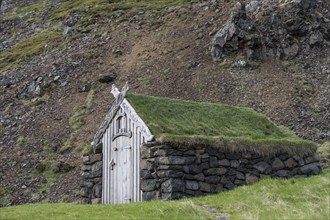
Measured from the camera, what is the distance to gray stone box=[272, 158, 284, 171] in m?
21.2

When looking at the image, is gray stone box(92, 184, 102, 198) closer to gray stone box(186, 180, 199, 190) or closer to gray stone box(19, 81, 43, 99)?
gray stone box(186, 180, 199, 190)

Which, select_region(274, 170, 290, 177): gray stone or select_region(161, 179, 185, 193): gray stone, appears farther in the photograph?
select_region(274, 170, 290, 177): gray stone

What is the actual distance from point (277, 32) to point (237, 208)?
3229 cm

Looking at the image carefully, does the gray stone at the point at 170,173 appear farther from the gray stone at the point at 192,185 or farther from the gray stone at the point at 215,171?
the gray stone at the point at 215,171

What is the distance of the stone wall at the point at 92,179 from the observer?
21406 millimetres

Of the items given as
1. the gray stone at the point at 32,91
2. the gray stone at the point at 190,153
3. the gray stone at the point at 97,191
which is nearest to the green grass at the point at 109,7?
the gray stone at the point at 32,91

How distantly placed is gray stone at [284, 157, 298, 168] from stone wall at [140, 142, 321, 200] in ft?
3.05

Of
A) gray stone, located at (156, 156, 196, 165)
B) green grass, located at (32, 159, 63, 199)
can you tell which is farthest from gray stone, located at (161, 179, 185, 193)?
green grass, located at (32, 159, 63, 199)

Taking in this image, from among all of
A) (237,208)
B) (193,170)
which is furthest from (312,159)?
(237,208)

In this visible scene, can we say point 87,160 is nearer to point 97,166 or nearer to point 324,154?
point 97,166

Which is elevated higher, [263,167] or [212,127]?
[212,127]

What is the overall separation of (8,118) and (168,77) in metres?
13.8

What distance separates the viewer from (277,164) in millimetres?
21250

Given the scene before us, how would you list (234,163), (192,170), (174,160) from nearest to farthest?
1. (174,160)
2. (192,170)
3. (234,163)
